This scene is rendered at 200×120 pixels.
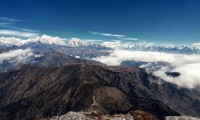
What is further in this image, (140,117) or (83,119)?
(140,117)

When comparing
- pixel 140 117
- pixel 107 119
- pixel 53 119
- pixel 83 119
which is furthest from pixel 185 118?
pixel 53 119

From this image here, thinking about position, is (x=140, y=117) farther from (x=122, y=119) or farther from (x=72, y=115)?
(x=72, y=115)

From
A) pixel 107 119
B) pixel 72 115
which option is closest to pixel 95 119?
pixel 107 119

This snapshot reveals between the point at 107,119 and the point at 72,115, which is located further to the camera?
the point at 107,119

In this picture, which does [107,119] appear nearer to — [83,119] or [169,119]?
[83,119]

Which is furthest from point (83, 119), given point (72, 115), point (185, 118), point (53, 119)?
point (185, 118)

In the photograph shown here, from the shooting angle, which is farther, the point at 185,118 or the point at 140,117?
the point at 140,117

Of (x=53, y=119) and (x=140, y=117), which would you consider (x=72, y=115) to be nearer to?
(x=53, y=119)
